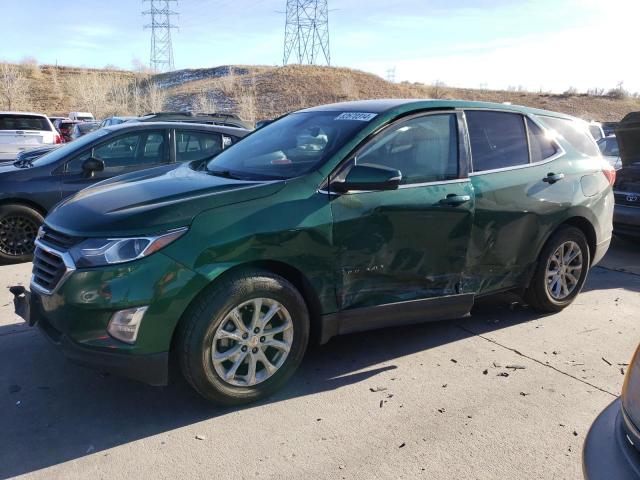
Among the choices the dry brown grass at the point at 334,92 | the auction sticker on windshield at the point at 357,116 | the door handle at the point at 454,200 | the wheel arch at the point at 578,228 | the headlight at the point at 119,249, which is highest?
the dry brown grass at the point at 334,92

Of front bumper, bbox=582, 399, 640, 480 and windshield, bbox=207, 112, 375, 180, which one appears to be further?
windshield, bbox=207, 112, 375, 180

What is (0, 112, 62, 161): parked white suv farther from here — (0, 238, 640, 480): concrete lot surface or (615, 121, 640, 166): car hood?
(615, 121, 640, 166): car hood

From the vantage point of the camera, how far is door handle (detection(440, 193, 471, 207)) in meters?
3.92

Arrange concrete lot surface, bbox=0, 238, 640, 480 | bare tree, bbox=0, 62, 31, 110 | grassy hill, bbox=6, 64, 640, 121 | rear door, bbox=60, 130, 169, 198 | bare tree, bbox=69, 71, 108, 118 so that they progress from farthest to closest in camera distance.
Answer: grassy hill, bbox=6, 64, 640, 121
bare tree, bbox=69, 71, 108, 118
bare tree, bbox=0, 62, 31, 110
rear door, bbox=60, 130, 169, 198
concrete lot surface, bbox=0, 238, 640, 480

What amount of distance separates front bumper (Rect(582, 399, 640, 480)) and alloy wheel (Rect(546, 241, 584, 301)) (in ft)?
9.05

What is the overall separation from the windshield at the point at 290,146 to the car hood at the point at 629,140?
5.14 m

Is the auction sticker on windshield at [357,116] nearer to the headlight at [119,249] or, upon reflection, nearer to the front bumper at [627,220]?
the headlight at [119,249]

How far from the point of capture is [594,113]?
5359 cm

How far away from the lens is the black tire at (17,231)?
641 centimetres

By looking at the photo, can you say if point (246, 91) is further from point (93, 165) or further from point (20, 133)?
point (93, 165)

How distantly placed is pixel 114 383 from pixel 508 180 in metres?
3.21

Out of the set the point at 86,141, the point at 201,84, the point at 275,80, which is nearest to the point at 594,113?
the point at 275,80

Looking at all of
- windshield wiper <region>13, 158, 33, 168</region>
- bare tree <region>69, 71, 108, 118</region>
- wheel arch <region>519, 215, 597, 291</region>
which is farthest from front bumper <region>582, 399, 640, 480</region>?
bare tree <region>69, 71, 108, 118</region>

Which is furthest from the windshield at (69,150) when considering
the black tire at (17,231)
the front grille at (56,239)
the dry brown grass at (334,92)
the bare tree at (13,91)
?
the bare tree at (13,91)
